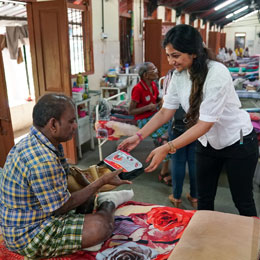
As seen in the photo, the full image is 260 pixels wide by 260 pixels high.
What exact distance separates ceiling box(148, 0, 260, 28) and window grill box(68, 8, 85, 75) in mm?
3207

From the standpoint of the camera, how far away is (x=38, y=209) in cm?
140

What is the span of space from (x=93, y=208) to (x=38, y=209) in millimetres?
425

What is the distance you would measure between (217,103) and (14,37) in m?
4.40

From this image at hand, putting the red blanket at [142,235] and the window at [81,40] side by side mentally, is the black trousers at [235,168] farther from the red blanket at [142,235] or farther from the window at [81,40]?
the window at [81,40]

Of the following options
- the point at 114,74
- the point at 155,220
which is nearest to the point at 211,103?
the point at 155,220

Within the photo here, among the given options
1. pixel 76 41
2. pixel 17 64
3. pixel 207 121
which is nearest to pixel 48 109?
pixel 207 121

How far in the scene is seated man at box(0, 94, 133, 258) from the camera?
1309mm

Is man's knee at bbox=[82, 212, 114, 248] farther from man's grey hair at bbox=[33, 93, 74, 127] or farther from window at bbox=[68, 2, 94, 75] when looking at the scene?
window at bbox=[68, 2, 94, 75]

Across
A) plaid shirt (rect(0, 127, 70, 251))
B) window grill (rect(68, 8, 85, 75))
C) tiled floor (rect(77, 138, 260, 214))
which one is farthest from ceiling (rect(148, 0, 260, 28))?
plaid shirt (rect(0, 127, 70, 251))

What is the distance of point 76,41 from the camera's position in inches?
194

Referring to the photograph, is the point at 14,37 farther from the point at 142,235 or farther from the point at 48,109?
the point at 142,235

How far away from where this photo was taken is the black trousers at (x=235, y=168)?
65.0 inches

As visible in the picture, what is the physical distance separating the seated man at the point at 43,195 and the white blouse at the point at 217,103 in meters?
0.68

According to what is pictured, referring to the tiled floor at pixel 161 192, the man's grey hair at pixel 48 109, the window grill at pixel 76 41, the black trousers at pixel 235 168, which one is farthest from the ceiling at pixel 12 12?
the black trousers at pixel 235 168
